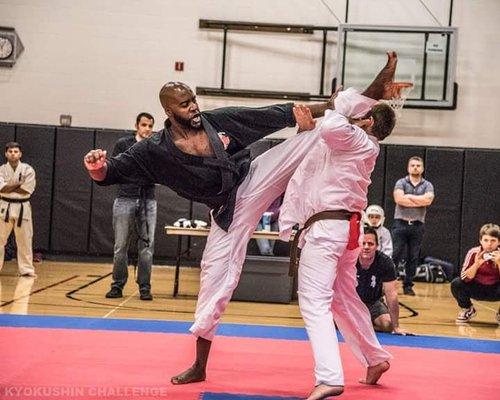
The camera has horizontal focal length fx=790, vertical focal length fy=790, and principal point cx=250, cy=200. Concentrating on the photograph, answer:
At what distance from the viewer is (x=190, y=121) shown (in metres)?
4.45

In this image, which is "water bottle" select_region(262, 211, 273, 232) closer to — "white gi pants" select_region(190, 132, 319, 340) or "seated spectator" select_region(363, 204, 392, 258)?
"seated spectator" select_region(363, 204, 392, 258)

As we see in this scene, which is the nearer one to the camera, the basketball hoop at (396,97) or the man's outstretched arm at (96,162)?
the man's outstretched arm at (96,162)

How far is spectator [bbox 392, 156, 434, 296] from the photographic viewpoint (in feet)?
34.9

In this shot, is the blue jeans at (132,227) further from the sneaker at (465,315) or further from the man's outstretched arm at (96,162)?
the man's outstretched arm at (96,162)

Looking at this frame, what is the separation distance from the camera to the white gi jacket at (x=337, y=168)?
4164 millimetres

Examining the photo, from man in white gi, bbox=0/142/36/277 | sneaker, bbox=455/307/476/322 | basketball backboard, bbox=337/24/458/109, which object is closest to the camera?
sneaker, bbox=455/307/476/322

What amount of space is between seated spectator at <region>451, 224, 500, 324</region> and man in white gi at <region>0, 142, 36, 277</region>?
5.50 metres

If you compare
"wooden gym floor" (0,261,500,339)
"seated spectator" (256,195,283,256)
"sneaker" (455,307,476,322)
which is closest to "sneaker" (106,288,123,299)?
"wooden gym floor" (0,261,500,339)

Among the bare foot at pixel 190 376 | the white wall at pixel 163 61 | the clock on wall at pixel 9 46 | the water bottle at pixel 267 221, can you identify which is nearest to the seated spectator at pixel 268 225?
the water bottle at pixel 267 221

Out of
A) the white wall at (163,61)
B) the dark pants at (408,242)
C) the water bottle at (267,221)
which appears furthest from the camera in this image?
the white wall at (163,61)

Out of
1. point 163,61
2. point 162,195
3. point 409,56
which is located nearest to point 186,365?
point 162,195

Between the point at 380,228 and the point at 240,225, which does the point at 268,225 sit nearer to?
the point at 380,228

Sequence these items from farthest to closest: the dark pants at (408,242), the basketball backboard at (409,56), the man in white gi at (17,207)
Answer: the basketball backboard at (409,56), the dark pants at (408,242), the man in white gi at (17,207)

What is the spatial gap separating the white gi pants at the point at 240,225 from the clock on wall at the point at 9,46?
9966 mm
